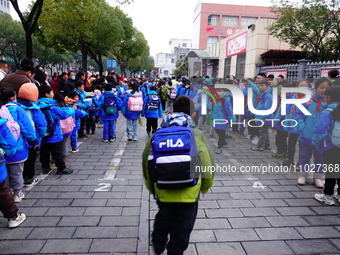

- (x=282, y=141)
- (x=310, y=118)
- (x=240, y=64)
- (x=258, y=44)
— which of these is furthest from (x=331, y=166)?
(x=240, y=64)

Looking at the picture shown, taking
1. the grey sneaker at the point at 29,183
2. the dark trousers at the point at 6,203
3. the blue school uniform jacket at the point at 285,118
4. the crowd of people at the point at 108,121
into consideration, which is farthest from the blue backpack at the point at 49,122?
the blue school uniform jacket at the point at 285,118

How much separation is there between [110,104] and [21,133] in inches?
155

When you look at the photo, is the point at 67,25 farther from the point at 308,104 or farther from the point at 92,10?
the point at 308,104

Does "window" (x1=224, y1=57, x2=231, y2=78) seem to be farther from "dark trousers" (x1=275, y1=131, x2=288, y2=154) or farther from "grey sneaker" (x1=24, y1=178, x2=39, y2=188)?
"grey sneaker" (x1=24, y1=178, x2=39, y2=188)

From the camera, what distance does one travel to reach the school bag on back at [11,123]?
11.2 ft

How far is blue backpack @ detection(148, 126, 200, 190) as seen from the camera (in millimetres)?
2367

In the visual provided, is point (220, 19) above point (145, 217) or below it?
above

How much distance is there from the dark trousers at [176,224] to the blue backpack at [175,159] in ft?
0.93

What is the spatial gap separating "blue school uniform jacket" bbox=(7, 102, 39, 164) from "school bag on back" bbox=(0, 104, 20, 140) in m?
0.12

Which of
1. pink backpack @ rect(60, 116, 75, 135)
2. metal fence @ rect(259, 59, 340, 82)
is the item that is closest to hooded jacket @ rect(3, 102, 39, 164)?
pink backpack @ rect(60, 116, 75, 135)

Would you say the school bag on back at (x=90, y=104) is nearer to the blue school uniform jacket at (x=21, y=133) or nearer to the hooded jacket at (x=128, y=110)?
the hooded jacket at (x=128, y=110)

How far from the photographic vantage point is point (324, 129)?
4.07 m

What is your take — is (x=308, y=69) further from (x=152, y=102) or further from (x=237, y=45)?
(x=237, y=45)

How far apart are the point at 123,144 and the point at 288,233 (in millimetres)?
5293
